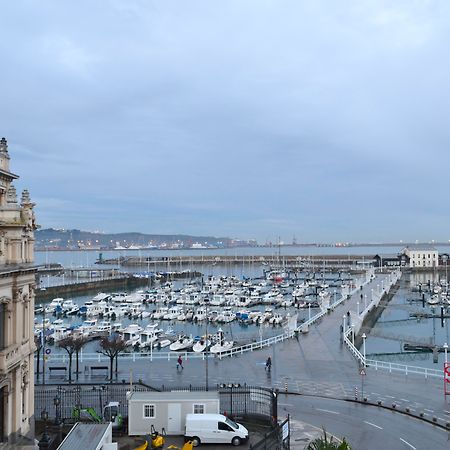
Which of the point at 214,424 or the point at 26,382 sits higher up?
the point at 26,382

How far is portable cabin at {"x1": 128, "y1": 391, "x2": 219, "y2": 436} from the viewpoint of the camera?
17.0 meters

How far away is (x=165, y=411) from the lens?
17094 mm

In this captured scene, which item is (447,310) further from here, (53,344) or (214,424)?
(214,424)

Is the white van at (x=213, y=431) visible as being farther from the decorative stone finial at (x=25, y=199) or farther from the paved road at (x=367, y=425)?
the decorative stone finial at (x=25, y=199)

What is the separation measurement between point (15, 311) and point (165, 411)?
5.59 meters

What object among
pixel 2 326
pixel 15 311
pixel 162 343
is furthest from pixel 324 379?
pixel 162 343

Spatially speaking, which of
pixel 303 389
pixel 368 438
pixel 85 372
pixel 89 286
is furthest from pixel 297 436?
pixel 89 286

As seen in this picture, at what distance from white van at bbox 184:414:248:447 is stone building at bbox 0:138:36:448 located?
4.47 meters

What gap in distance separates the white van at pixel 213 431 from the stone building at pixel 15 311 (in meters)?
4.47

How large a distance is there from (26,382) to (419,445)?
11727 millimetres

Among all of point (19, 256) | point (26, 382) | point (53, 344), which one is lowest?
point (53, 344)

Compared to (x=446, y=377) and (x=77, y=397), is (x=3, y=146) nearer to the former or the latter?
(x=77, y=397)

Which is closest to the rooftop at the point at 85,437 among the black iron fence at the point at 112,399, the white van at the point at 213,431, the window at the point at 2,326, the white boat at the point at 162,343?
the white van at the point at 213,431

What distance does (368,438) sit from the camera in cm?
1758
